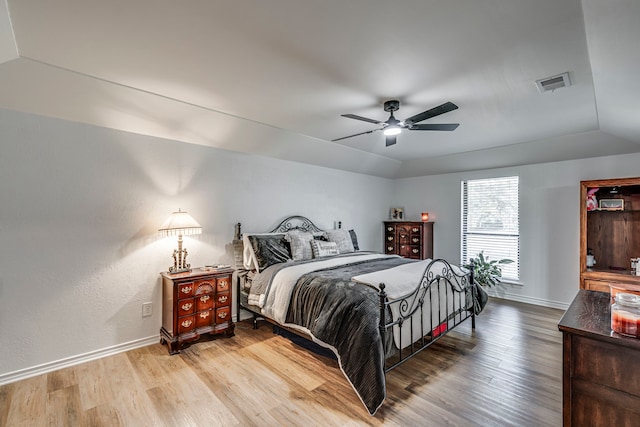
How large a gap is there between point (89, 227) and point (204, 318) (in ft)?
4.96

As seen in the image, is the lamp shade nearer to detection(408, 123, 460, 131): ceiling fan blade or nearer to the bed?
the bed

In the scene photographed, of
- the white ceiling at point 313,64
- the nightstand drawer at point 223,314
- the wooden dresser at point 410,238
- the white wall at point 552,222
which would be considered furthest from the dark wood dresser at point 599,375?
the wooden dresser at point 410,238

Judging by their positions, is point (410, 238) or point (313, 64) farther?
point (410, 238)

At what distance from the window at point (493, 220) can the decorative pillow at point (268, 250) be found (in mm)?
3751

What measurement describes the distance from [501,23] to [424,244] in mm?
4625

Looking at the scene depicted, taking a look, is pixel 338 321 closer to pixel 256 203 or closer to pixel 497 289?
pixel 256 203

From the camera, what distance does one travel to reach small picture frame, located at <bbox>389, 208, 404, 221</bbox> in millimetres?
6531

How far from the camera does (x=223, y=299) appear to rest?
3.41 meters

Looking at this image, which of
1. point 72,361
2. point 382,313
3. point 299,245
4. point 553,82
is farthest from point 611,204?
point 72,361

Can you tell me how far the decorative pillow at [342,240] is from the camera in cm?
452

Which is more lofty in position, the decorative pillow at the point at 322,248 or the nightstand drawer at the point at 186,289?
the decorative pillow at the point at 322,248

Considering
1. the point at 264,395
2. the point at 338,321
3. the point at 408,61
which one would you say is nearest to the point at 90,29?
the point at 408,61

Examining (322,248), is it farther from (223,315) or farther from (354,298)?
(354,298)

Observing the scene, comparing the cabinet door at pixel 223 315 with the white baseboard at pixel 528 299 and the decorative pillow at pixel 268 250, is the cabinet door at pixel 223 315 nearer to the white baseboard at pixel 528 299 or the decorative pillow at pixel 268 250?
the decorative pillow at pixel 268 250
